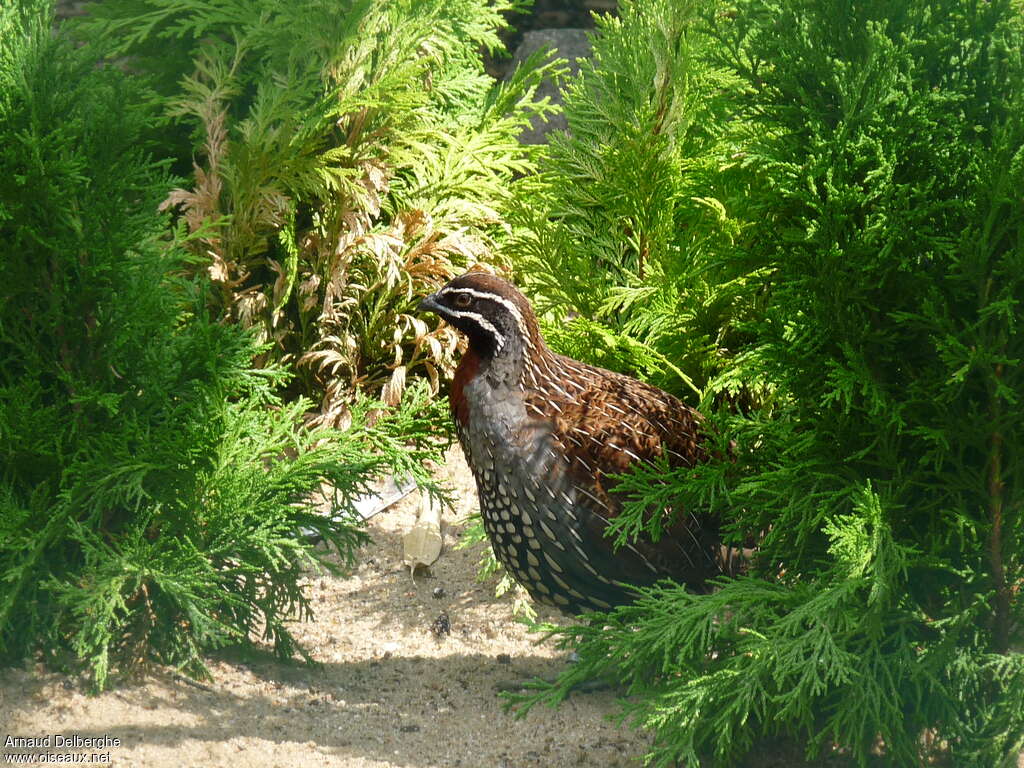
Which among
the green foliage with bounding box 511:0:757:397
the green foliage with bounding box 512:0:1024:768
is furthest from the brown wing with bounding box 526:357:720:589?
the green foliage with bounding box 512:0:1024:768

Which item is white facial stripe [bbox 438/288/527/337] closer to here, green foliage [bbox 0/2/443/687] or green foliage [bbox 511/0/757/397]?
green foliage [bbox 511/0/757/397]

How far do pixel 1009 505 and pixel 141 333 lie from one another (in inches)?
105

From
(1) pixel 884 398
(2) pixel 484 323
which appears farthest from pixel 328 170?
(1) pixel 884 398

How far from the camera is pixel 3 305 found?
3.49m

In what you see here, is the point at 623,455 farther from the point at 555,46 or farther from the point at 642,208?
the point at 555,46

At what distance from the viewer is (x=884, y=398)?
10.2ft

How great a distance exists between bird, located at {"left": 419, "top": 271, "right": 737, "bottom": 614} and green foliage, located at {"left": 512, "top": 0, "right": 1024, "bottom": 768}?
1.84 feet

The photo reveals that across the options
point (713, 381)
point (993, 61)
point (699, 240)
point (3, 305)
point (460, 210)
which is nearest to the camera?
point (993, 61)

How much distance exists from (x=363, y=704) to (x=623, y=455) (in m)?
1.32

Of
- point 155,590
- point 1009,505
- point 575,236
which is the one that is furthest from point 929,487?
point 155,590

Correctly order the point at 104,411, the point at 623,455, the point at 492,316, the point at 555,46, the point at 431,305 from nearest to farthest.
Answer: the point at 104,411, the point at 623,455, the point at 492,316, the point at 431,305, the point at 555,46

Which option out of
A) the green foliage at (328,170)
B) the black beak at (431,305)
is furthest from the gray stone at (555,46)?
the black beak at (431,305)

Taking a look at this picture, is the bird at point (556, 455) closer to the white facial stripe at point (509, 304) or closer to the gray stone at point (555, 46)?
the white facial stripe at point (509, 304)

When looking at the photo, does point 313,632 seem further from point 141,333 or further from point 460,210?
point 460,210
